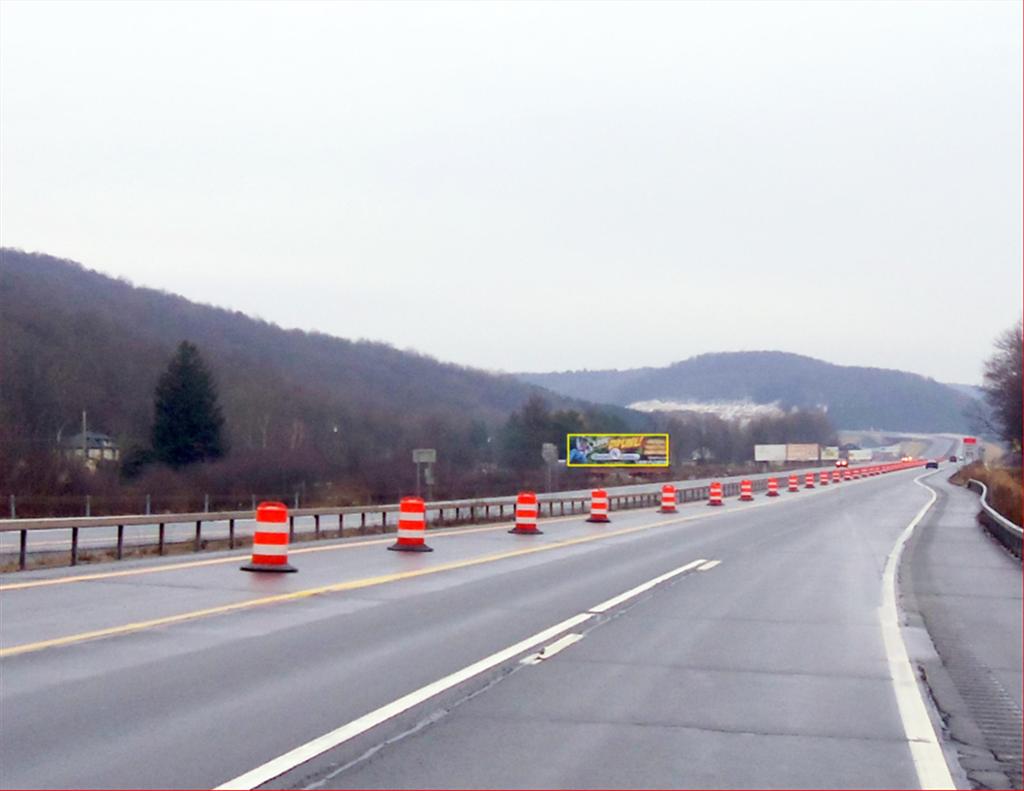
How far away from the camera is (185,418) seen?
74688mm

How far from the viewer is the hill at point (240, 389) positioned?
72.2 metres

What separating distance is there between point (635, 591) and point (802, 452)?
143 meters

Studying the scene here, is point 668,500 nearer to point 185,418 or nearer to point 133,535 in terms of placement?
point 133,535

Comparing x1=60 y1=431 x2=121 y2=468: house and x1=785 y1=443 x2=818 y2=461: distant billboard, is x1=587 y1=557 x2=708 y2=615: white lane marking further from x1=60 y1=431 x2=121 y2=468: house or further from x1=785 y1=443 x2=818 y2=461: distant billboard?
x1=785 y1=443 x2=818 y2=461: distant billboard

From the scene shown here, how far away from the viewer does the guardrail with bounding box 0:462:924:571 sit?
21844 millimetres

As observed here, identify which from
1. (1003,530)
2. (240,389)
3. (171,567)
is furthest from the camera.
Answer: (240,389)

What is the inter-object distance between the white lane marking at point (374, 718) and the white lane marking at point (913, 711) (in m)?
3.23

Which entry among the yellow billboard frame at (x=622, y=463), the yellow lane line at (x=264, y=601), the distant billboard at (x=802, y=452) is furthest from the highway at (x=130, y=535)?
the distant billboard at (x=802, y=452)

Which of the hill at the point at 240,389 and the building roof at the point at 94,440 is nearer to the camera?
the hill at the point at 240,389

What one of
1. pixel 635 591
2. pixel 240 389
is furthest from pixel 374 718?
pixel 240 389

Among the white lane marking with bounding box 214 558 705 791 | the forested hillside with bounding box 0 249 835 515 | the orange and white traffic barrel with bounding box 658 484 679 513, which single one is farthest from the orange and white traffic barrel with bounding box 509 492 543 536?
the forested hillside with bounding box 0 249 835 515

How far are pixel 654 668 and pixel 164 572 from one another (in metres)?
9.85

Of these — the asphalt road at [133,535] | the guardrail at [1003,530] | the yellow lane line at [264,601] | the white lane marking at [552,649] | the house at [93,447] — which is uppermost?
the house at [93,447]

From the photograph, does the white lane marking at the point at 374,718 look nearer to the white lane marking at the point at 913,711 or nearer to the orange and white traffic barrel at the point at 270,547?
the white lane marking at the point at 913,711
